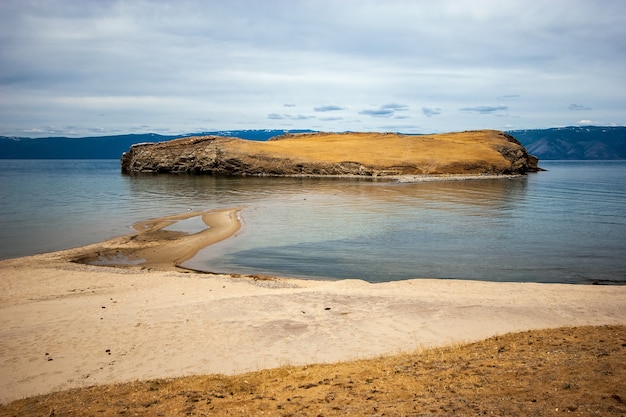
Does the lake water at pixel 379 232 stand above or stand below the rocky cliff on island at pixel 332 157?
below

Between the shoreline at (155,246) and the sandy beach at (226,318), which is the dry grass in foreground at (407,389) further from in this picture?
the shoreline at (155,246)

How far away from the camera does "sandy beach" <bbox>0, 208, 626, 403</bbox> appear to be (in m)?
7.72

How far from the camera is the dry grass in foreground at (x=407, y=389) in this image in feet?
17.5

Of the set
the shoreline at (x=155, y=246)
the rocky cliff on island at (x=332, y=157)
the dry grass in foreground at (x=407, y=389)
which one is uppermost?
the rocky cliff on island at (x=332, y=157)

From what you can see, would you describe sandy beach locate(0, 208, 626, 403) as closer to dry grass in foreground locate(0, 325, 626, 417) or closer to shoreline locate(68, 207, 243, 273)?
dry grass in foreground locate(0, 325, 626, 417)

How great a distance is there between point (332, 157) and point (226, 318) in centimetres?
6265

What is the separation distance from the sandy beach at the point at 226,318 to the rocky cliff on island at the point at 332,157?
55408mm


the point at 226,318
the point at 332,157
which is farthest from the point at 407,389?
the point at 332,157

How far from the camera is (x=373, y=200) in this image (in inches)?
1425

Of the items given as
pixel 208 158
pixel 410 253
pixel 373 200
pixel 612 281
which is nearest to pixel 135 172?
pixel 208 158

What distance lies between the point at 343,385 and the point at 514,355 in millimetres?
2770

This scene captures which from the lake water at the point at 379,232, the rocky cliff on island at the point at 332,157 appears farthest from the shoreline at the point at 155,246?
the rocky cliff on island at the point at 332,157

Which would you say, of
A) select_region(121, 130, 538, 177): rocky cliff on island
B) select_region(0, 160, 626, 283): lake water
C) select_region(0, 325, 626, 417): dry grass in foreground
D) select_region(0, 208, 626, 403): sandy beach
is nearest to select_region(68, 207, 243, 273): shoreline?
select_region(0, 160, 626, 283): lake water

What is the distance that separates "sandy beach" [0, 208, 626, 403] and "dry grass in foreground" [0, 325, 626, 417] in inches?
25.5
